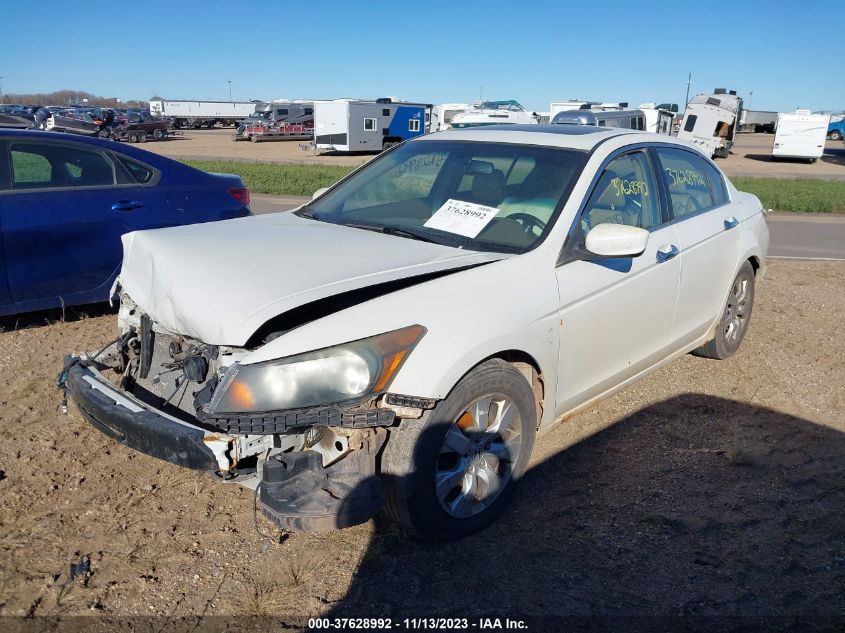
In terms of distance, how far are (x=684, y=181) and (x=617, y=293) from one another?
143 centimetres

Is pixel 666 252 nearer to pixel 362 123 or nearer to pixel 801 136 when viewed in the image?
pixel 362 123

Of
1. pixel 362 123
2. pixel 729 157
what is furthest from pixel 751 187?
pixel 362 123

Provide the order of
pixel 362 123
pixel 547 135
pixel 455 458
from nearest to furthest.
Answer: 1. pixel 455 458
2. pixel 547 135
3. pixel 362 123

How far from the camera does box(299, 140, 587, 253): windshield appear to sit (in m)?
3.72

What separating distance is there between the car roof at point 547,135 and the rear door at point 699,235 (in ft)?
0.82

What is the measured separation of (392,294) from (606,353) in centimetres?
143

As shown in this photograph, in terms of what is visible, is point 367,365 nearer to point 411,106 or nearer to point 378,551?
point 378,551

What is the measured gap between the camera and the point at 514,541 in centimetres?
326

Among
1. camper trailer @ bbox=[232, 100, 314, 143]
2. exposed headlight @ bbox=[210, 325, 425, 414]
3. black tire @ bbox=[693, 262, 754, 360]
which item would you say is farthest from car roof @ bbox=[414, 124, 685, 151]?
camper trailer @ bbox=[232, 100, 314, 143]

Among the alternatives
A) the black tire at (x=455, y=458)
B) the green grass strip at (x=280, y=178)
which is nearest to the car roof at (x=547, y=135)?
the black tire at (x=455, y=458)

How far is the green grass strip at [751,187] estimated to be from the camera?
56.6ft

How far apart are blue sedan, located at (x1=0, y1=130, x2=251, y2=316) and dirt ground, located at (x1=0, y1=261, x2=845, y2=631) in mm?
1090

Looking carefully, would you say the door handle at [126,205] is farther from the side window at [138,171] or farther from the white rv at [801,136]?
the white rv at [801,136]

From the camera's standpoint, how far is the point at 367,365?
9.00 ft
